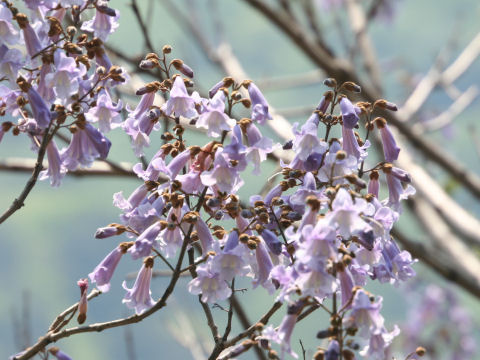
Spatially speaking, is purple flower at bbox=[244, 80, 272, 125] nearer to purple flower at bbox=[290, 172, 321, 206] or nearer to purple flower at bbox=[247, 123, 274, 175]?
purple flower at bbox=[247, 123, 274, 175]

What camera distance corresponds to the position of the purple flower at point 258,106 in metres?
2.16

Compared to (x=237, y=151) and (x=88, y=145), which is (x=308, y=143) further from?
(x=88, y=145)

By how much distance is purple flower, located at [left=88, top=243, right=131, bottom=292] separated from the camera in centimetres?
225

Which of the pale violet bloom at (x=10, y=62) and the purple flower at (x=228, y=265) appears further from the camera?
the pale violet bloom at (x=10, y=62)

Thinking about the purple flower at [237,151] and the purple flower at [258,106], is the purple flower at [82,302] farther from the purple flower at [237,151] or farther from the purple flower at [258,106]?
the purple flower at [258,106]

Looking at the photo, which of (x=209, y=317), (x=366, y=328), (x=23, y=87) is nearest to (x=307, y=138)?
(x=366, y=328)

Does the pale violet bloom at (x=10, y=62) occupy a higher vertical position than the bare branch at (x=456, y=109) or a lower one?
lower

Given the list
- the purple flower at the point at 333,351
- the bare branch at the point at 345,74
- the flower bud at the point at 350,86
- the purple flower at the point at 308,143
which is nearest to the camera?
the purple flower at the point at 333,351

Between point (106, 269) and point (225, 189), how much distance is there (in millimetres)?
556

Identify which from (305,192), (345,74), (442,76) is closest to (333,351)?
(305,192)

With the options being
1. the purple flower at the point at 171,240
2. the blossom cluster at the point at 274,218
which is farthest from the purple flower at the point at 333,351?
the purple flower at the point at 171,240

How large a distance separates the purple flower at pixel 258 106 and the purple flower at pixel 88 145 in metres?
0.49

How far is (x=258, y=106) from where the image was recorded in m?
2.18

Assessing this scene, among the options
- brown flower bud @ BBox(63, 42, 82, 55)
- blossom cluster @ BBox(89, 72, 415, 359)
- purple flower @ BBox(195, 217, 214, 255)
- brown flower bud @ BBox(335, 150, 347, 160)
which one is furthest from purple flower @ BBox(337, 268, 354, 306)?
brown flower bud @ BBox(63, 42, 82, 55)
